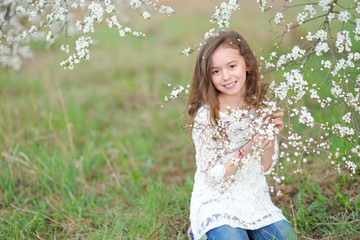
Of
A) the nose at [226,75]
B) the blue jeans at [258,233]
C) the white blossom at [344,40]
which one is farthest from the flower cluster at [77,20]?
the blue jeans at [258,233]

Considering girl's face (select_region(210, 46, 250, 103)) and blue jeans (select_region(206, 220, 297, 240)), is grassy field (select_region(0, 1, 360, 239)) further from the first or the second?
girl's face (select_region(210, 46, 250, 103))

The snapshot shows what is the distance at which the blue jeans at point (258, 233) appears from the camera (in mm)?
2088

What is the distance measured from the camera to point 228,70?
7.39ft

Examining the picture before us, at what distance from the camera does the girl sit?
214 centimetres

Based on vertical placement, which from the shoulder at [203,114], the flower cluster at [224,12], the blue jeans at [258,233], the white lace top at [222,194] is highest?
the flower cluster at [224,12]

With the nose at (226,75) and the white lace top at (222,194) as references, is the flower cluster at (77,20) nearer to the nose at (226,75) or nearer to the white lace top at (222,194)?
the nose at (226,75)

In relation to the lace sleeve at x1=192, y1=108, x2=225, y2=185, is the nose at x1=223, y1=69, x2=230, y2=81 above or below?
above

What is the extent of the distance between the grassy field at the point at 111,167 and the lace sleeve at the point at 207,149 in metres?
0.31

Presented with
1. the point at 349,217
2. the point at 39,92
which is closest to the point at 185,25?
the point at 39,92

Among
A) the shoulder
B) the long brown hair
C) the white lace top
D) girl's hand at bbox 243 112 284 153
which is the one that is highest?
the long brown hair

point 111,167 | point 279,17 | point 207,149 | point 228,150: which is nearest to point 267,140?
point 228,150

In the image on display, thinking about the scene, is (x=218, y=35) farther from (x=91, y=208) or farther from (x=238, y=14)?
(x=238, y=14)

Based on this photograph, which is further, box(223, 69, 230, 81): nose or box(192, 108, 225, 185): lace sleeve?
box(223, 69, 230, 81): nose

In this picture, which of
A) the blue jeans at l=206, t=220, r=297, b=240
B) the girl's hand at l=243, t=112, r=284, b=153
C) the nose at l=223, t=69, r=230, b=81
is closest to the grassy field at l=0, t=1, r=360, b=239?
the blue jeans at l=206, t=220, r=297, b=240
